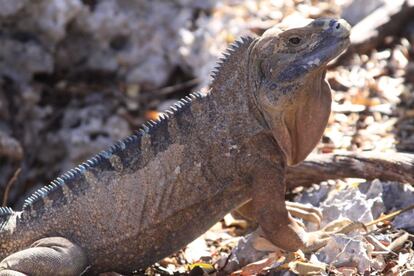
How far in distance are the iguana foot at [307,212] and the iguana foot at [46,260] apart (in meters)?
1.53

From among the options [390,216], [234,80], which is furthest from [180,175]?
[390,216]

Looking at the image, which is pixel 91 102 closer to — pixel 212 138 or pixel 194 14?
pixel 194 14

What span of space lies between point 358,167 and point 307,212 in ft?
1.85

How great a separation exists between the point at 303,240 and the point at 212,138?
86cm

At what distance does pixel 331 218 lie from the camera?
544cm

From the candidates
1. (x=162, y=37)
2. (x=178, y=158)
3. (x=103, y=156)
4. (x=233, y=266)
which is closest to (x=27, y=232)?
(x=103, y=156)

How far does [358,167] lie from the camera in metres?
5.68

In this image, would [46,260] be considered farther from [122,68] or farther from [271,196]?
[122,68]

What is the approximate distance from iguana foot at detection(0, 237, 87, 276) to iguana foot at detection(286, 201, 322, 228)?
1528mm

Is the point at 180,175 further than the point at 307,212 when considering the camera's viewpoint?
No

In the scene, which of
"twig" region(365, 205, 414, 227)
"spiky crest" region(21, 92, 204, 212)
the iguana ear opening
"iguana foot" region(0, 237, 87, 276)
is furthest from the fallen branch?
"iguana foot" region(0, 237, 87, 276)

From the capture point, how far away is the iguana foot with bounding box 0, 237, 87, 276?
457 centimetres

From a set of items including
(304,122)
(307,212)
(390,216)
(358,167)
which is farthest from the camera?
(358,167)

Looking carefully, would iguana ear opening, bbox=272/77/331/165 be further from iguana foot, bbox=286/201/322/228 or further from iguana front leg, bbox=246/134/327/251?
iguana foot, bbox=286/201/322/228
